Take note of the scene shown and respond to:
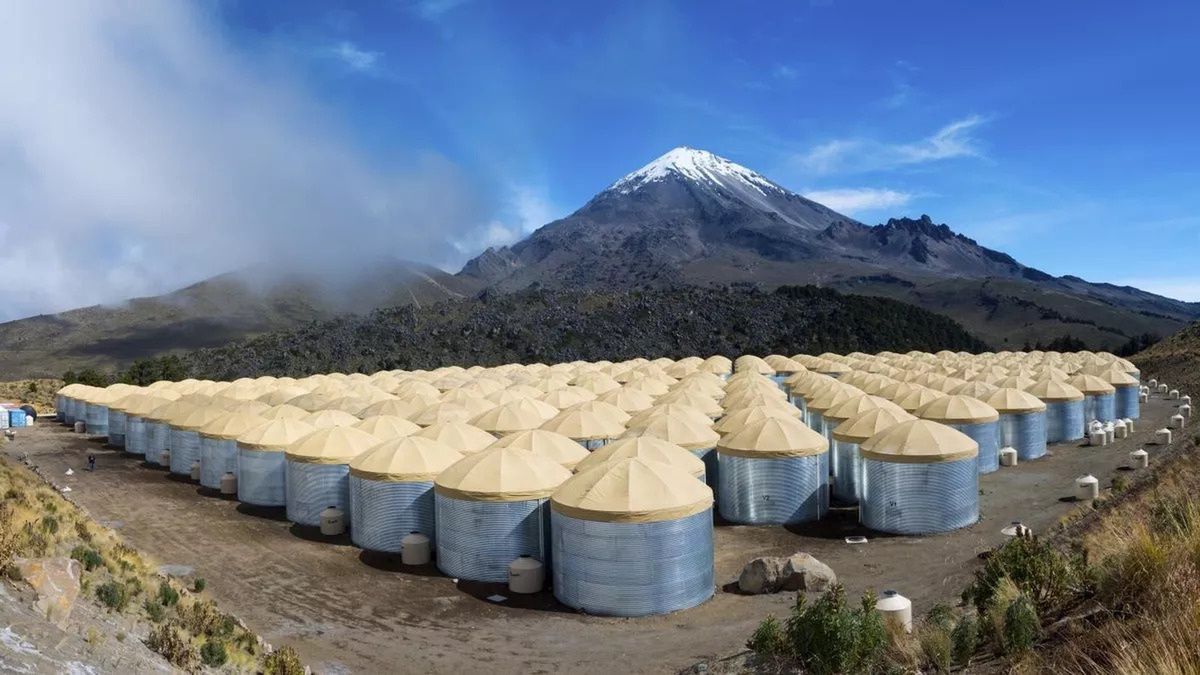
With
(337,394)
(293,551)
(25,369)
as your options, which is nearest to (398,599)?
(293,551)

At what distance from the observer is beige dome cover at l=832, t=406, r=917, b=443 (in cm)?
2434

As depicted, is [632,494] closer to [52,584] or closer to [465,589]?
[465,589]

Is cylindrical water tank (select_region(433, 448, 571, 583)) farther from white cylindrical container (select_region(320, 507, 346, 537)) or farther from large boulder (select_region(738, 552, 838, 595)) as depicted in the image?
white cylindrical container (select_region(320, 507, 346, 537))

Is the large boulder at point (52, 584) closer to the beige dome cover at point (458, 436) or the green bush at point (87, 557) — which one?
the green bush at point (87, 557)

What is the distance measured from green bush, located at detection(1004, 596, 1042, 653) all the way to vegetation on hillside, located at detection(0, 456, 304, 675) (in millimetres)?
9859

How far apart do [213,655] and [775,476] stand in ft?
48.7

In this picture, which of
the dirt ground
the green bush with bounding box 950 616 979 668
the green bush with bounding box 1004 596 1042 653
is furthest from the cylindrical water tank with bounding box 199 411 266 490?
the green bush with bounding box 1004 596 1042 653

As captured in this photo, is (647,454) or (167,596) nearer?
(167,596)

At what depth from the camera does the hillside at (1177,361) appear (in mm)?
58500

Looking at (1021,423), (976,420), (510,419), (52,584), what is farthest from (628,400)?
(52,584)

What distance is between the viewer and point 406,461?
2064 centimetres

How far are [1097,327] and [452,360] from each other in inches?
4848

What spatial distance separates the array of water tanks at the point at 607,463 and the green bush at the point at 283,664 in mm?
5307

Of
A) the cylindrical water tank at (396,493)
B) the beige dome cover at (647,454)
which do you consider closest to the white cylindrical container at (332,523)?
the cylindrical water tank at (396,493)
